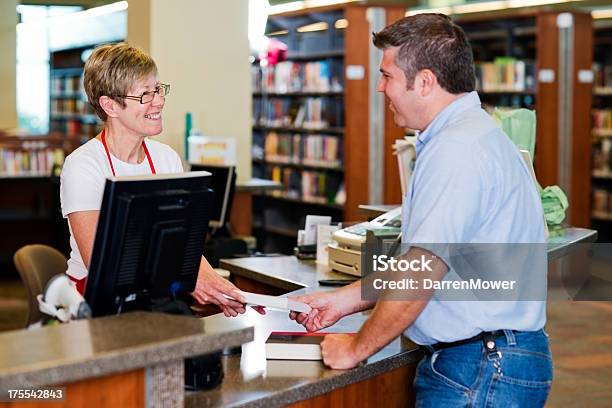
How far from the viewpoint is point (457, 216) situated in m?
2.20

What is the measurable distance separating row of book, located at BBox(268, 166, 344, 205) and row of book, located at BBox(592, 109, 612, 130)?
2931 millimetres

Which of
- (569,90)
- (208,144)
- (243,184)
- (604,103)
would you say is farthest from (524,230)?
(604,103)

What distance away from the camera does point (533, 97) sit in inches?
422

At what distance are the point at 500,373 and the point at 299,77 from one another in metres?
9.22

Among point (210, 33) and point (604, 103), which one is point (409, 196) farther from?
point (604, 103)

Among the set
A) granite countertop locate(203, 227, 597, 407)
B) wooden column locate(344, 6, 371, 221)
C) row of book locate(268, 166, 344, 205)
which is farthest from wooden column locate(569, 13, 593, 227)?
granite countertop locate(203, 227, 597, 407)

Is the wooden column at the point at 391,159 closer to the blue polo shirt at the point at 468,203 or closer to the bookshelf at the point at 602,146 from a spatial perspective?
the bookshelf at the point at 602,146

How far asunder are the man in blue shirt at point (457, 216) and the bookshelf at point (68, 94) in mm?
13087

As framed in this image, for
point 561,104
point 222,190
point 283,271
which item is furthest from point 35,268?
point 561,104

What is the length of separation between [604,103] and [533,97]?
1.37 metres

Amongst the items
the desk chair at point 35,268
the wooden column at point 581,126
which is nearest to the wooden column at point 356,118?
the wooden column at point 581,126

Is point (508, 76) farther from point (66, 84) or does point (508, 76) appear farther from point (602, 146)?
point (66, 84)

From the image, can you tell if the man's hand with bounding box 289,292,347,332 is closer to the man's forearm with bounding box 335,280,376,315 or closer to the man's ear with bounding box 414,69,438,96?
the man's forearm with bounding box 335,280,376,315

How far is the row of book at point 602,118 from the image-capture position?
35.6 ft
